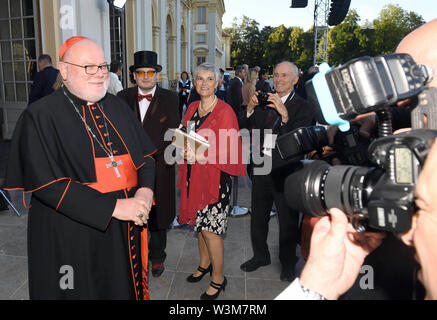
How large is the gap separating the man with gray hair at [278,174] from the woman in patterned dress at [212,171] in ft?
1.29

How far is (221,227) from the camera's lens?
9.32ft

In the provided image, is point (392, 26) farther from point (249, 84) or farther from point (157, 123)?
point (157, 123)

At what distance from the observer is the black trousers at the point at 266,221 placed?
3.20 meters

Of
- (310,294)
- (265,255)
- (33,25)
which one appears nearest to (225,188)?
(265,255)

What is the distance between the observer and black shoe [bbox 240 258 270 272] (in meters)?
3.37

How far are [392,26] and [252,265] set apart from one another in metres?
54.0

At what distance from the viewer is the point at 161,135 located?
335 centimetres

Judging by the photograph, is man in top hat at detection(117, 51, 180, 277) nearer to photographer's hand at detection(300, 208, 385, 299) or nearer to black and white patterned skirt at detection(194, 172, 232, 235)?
black and white patterned skirt at detection(194, 172, 232, 235)

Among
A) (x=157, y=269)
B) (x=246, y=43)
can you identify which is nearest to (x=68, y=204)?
(x=157, y=269)

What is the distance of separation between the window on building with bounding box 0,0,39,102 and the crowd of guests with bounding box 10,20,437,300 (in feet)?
19.5

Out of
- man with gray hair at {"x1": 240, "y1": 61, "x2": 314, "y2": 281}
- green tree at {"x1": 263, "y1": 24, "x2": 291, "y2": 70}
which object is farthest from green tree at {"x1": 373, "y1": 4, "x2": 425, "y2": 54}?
man with gray hair at {"x1": 240, "y1": 61, "x2": 314, "y2": 281}

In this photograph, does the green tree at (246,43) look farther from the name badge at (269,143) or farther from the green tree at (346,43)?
the name badge at (269,143)

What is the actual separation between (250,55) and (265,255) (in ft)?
223

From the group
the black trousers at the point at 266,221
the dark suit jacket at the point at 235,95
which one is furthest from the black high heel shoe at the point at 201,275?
the dark suit jacket at the point at 235,95
